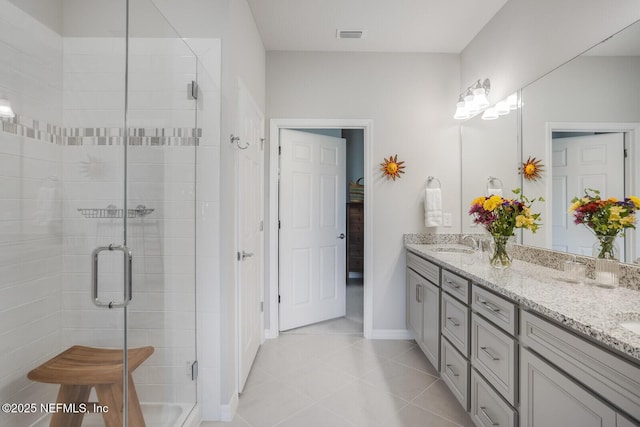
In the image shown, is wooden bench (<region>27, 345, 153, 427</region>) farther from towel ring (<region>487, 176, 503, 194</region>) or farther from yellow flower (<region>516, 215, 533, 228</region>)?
towel ring (<region>487, 176, 503, 194</region>)

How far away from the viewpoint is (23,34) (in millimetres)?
1336

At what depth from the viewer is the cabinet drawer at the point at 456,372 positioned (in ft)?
5.79

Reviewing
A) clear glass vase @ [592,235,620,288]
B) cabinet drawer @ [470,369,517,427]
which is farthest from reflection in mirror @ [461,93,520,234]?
cabinet drawer @ [470,369,517,427]

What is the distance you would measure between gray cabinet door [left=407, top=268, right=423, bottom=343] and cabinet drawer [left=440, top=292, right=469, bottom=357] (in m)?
0.45

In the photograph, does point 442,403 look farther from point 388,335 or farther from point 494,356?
point 388,335

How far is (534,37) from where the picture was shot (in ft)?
6.73

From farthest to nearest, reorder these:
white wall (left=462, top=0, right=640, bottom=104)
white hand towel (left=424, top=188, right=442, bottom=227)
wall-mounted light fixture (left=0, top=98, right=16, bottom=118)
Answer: white hand towel (left=424, top=188, right=442, bottom=227) < white wall (left=462, top=0, right=640, bottom=104) < wall-mounted light fixture (left=0, top=98, right=16, bottom=118)

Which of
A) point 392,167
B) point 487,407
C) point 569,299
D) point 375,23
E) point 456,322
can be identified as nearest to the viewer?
point 569,299

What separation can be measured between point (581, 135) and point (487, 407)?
1478 millimetres

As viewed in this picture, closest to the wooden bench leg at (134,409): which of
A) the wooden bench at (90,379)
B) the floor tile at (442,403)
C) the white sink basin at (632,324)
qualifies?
the wooden bench at (90,379)

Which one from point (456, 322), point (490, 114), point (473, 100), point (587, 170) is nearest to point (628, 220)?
point (587, 170)

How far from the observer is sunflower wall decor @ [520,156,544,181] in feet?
6.47

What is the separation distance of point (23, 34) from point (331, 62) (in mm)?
2232

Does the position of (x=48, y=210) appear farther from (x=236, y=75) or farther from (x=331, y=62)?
(x=331, y=62)
